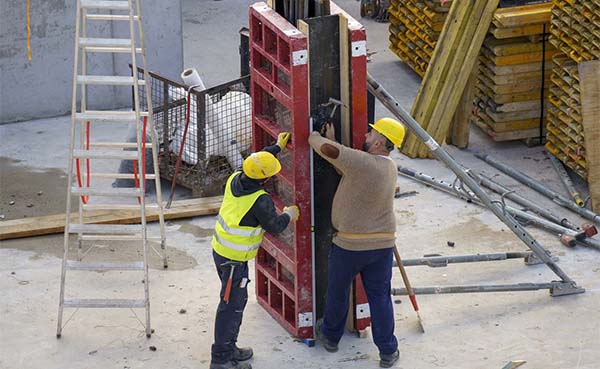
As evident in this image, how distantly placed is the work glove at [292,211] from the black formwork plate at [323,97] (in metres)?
0.25

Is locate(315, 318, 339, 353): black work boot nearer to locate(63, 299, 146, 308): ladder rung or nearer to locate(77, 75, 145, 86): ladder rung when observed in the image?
locate(63, 299, 146, 308): ladder rung

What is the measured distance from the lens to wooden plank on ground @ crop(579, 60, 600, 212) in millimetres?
11984

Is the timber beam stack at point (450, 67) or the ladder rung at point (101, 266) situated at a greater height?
the timber beam stack at point (450, 67)

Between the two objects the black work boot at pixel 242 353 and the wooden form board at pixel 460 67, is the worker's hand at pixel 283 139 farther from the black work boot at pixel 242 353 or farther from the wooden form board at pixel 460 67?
the wooden form board at pixel 460 67

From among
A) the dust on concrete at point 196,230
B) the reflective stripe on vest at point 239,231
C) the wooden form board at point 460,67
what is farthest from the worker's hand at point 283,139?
the wooden form board at point 460,67

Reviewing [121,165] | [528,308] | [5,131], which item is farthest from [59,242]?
[528,308]

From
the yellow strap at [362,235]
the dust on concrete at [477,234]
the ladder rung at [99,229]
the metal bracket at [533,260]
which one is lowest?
the dust on concrete at [477,234]

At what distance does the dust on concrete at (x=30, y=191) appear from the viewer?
12.3 m

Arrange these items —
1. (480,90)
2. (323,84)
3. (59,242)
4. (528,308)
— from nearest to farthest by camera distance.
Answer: (323,84) < (528,308) < (59,242) < (480,90)

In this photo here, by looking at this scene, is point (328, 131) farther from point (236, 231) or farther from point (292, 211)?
point (236, 231)

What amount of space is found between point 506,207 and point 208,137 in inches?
127

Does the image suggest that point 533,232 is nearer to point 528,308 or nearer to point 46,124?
point 528,308

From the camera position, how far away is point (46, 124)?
14.7 metres

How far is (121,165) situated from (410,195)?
10.4ft
